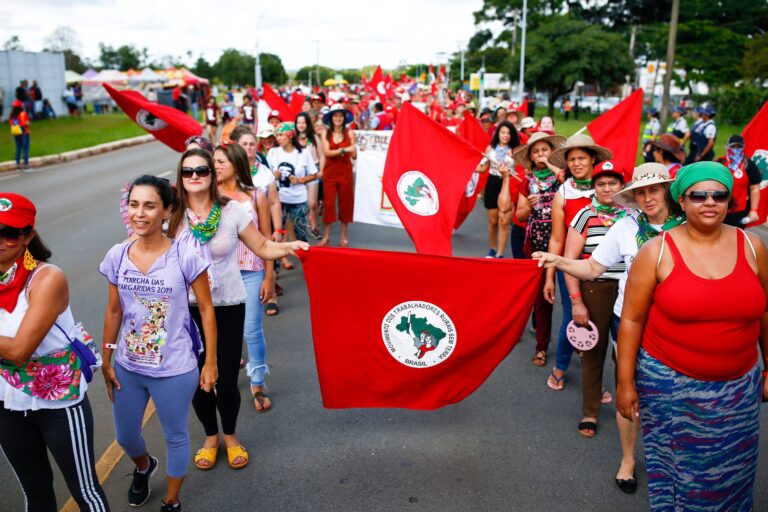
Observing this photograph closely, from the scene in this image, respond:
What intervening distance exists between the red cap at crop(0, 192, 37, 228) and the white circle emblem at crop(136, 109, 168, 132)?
351 cm

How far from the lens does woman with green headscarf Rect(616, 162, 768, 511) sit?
2.57m

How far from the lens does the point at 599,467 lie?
12.6 feet

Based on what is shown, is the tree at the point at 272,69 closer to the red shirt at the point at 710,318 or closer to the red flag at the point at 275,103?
the red flag at the point at 275,103

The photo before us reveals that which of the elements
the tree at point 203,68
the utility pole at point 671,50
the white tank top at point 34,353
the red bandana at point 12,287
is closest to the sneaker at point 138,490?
the white tank top at point 34,353

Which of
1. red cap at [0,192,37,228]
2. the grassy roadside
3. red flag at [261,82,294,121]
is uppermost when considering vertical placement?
red flag at [261,82,294,121]

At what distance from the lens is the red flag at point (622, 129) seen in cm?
666

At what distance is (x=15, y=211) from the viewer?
261cm

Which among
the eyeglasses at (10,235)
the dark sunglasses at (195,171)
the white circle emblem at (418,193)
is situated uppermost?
the dark sunglasses at (195,171)

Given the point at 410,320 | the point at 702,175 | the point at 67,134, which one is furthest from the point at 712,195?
the point at 67,134

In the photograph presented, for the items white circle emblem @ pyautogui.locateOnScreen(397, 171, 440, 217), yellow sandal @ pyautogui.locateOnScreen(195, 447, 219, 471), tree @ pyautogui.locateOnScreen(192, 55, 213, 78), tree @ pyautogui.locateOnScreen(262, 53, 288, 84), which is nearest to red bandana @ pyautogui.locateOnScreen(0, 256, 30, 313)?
yellow sandal @ pyautogui.locateOnScreen(195, 447, 219, 471)

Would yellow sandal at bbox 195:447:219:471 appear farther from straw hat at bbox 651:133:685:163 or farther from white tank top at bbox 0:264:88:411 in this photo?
straw hat at bbox 651:133:685:163

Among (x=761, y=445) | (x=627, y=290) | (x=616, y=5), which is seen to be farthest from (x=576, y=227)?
(x=616, y=5)

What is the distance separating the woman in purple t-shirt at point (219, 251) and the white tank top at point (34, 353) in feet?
2.82

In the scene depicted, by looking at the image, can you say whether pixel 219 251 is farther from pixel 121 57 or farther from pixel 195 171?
pixel 121 57
